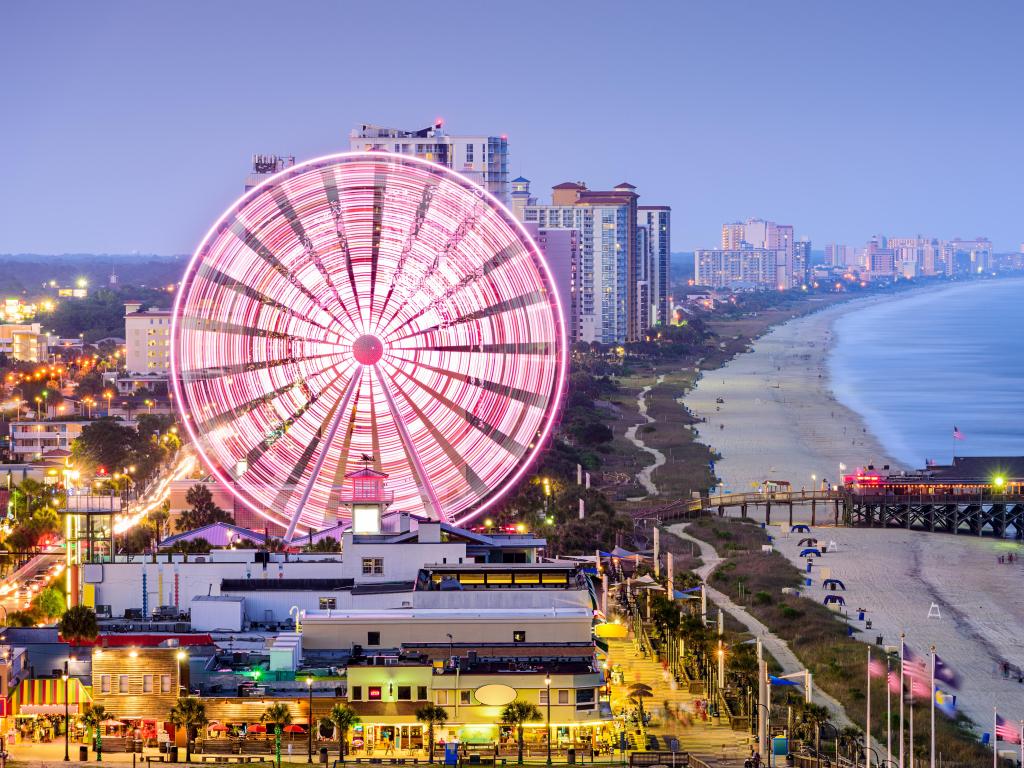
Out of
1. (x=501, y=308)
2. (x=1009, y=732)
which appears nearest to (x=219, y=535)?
(x=501, y=308)

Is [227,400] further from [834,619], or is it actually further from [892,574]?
[892,574]

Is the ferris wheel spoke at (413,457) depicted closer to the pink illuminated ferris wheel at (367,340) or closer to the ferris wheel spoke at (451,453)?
the pink illuminated ferris wheel at (367,340)

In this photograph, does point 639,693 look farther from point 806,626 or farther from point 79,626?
point 806,626

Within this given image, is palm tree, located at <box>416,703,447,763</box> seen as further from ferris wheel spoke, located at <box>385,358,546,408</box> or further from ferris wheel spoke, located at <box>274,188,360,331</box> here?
ferris wheel spoke, located at <box>274,188,360,331</box>

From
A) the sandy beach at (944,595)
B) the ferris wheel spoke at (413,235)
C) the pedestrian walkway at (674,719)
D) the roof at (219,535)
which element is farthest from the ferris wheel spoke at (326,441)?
the sandy beach at (944,595)

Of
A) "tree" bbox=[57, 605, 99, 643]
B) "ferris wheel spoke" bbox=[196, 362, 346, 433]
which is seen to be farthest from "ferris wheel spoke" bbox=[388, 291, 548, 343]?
"tree" bbox=[57, 605, 99, 643]

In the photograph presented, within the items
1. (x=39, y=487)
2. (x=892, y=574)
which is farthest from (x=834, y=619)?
(x=39, y=487)
